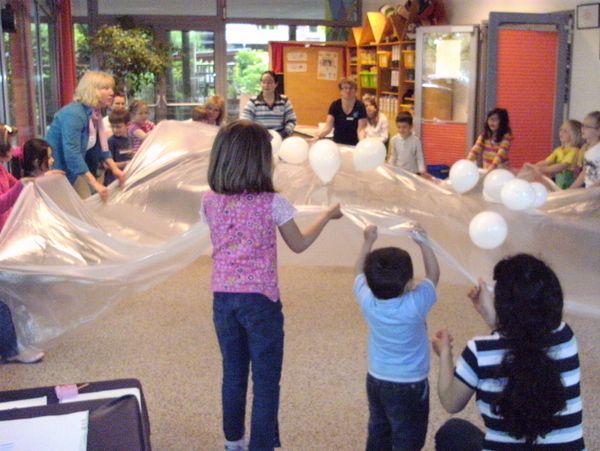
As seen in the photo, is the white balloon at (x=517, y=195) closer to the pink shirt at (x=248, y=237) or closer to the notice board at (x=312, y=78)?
the pink shirt at (x=248, y=237)

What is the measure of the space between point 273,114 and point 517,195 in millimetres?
2727

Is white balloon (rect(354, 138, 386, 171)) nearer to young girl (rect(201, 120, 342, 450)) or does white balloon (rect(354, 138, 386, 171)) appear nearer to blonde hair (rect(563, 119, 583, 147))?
young girl (rect(201, 120, 342, 450))

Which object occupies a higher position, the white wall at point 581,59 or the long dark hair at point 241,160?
the white wall at point 581,59

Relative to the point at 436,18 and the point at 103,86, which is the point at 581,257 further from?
the point at 436,18

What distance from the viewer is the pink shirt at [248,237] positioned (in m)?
2.23

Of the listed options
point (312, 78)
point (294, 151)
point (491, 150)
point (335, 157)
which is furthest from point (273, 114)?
point (312, 78)

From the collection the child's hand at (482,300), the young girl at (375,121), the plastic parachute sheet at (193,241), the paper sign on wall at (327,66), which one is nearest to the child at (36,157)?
the plastic parachute sheet at (193,241)

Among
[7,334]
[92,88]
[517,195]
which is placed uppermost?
[92,88]

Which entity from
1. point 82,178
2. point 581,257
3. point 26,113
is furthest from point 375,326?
point 26,113

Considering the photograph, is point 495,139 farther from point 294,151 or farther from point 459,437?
point 459,437

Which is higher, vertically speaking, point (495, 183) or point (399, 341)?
point (495, 183)

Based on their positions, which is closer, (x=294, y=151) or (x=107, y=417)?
(x=107, y=417)

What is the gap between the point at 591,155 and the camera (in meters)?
4.44

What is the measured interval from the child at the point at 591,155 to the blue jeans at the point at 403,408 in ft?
7.99
